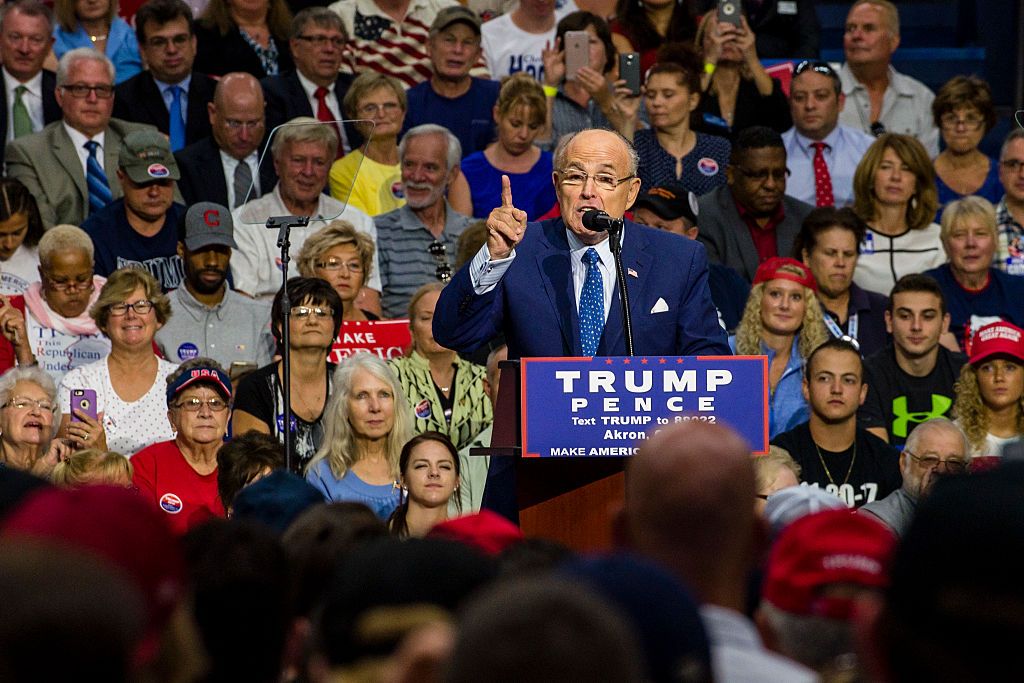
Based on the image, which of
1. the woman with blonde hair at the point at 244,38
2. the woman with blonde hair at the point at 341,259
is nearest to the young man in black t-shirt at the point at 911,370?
the woman with blonde hair at the point at 341,259

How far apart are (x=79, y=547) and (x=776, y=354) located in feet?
19.5

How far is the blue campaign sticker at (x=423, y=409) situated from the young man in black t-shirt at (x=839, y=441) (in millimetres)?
1536

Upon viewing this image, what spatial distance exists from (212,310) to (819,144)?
3802mm

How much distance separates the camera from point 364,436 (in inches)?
276

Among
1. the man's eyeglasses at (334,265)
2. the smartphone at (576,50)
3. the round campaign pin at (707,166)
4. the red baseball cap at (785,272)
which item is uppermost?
the smartphone at (576,50)

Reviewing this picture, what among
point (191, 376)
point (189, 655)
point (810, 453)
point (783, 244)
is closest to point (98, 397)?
point (191, 376)

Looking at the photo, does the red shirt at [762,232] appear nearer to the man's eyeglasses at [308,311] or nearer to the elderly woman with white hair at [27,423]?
the man's eyeglasses at [308,311]

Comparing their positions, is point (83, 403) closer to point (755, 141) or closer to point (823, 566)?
point (755, 141)

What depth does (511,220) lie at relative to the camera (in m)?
4.85

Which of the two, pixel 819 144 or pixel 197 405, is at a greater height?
pixel 819 144

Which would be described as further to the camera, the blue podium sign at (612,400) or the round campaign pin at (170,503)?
the round campaign pin at (170,503)

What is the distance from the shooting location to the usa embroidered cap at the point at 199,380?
6.98m

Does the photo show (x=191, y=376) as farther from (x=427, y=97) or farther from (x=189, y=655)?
(x=189, y=655)

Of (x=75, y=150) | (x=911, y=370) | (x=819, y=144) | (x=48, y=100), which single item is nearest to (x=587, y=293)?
(x=911, y=370)
